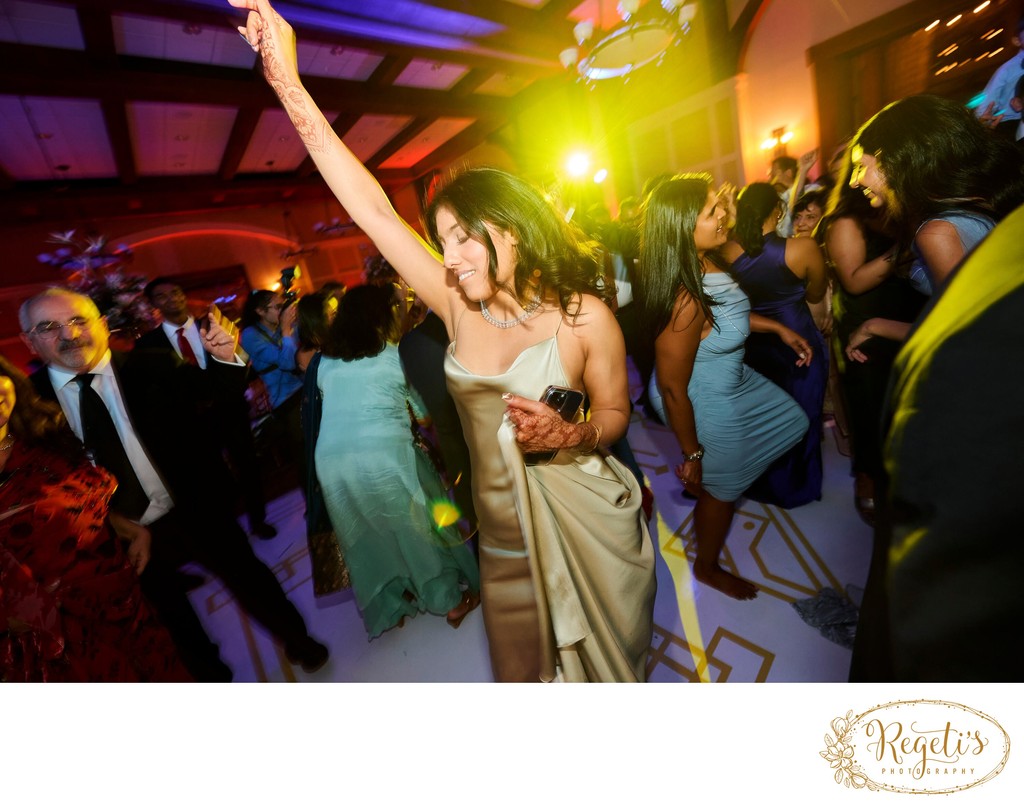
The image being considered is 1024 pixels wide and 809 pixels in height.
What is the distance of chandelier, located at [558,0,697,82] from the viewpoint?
331 centimetres

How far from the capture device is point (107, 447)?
5.15 ft

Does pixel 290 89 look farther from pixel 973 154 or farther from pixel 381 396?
pixel 973 154

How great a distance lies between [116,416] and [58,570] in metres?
0.69

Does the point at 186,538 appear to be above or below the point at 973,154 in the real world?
below

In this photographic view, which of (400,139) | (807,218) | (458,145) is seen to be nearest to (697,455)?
(807,218)

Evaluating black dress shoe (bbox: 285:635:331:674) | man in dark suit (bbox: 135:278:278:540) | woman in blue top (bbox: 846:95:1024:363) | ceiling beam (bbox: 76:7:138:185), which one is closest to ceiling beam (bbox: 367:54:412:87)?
ceiling beam (bbox: 76:7:138:185)

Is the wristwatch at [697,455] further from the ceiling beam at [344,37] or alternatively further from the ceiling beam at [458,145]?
the ceiling beam at [458,145]

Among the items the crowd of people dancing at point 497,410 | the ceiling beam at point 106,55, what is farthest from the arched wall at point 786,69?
the ceiling beam at point 106,55

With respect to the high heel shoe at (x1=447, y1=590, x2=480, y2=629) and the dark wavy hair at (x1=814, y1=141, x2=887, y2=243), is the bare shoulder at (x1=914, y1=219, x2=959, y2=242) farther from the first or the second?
the high heel shoe at (x1=447, y1=590, x2=480, y2=629)

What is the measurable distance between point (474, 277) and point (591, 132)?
342 inches

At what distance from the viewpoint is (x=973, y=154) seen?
1179 mm

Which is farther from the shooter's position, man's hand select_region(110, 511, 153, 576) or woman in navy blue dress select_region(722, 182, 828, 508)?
woman in navy blue dress select_region(722, 182, 828, 508)

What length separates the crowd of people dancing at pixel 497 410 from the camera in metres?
1.12
